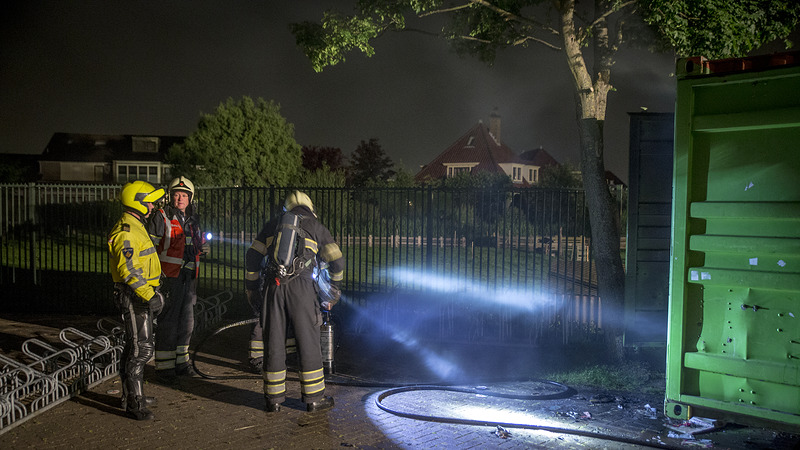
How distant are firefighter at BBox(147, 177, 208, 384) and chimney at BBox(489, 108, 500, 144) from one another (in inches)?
2186

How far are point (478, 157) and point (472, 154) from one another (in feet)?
3.12

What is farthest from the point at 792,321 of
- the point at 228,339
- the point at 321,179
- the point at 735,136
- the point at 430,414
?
the point at 321,179

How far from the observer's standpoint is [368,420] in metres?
5.77

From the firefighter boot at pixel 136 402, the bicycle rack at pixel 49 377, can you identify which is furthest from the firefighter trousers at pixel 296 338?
the bicycle rack at pixel 49 377

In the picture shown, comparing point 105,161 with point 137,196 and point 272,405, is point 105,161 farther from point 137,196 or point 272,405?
point 272,405

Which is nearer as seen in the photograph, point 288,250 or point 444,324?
point 288,250

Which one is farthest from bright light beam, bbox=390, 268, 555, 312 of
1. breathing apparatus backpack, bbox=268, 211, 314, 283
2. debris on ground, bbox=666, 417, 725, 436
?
breathing apparatus backpack, bbox=268, 211, 314, 283

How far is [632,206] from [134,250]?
15.6 ft

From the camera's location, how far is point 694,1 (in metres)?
7.26

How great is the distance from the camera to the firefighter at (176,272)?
6.98 metres

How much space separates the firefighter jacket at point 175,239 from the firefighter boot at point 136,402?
1.50 metres

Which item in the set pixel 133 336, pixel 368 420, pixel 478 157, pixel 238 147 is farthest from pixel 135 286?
pixel 478 157

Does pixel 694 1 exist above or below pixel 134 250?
above

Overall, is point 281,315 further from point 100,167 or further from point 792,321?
point 100,167
